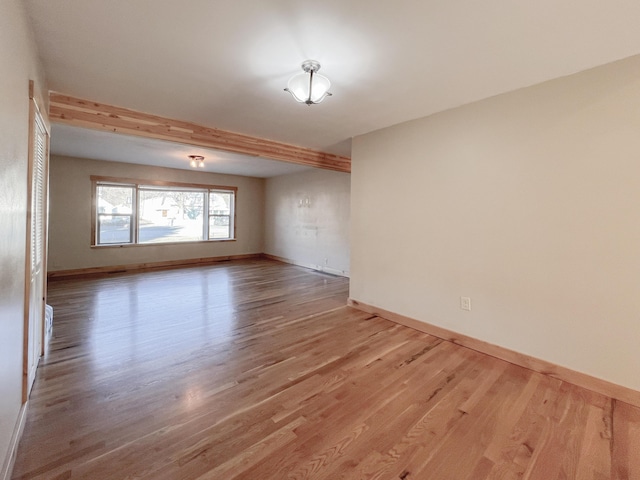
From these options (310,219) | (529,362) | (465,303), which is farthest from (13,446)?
(310,219)

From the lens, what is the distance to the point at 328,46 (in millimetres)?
1969

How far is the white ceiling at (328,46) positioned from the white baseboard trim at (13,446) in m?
2.38

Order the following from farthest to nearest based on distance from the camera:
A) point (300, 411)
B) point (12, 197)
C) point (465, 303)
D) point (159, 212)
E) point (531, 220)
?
point (159, 212), point (465, 303), point (531, 220), point (300, 411), point (12, 197)

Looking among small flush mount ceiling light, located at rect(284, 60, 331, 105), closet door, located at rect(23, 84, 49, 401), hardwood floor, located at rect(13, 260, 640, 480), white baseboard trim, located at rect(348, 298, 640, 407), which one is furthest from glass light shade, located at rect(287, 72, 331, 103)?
white baseboard trim, located at rect(348, 298, 640, 407)

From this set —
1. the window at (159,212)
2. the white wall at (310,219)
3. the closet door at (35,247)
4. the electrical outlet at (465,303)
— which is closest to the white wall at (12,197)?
the closet door at (35,247)

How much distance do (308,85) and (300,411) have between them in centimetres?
234

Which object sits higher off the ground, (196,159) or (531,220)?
(196,159)

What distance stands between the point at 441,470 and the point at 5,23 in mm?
2940

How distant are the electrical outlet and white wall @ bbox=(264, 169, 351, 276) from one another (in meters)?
3.39

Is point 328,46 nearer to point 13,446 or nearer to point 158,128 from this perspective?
point 158,128

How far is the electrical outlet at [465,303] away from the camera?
293 cm

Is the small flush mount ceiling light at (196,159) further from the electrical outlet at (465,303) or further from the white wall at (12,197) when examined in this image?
the electrical outlet at (465,303)

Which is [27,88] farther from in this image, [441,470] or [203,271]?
[203,271]

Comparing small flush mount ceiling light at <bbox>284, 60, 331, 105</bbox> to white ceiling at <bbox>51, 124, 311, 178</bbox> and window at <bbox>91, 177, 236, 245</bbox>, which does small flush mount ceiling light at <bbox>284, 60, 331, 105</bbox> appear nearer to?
white ceiling at <bbox>51, 124, 311, 178</bbox>
